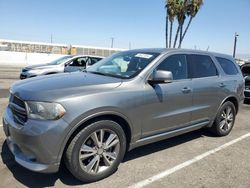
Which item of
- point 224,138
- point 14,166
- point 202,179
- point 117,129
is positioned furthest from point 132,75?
point 224,138

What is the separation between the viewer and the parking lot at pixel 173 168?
3521 millimetres

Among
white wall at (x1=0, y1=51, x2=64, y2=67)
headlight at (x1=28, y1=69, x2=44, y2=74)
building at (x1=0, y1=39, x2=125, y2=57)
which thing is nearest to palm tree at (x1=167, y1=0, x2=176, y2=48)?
building at (x1=0, y1=39, x2=125, y2=57)

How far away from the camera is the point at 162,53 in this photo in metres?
4.38

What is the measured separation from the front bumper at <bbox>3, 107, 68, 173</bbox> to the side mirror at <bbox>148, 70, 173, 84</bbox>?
150cm

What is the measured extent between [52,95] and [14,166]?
138 cm

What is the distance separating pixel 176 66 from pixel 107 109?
5.63 ft

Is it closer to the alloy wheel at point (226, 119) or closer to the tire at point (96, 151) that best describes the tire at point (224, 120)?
the alloy wheel at point (226, 119)

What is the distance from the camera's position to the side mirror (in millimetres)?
3852

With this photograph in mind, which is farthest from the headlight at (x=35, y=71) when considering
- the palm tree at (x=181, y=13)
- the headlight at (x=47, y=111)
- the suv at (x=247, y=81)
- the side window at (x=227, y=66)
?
the palm tree at (x=181, y=13)

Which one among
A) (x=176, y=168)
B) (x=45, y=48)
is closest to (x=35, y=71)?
(x=176, y=168)

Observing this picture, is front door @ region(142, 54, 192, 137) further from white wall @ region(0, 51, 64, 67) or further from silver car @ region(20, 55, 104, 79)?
white wall @ region(0, 51, 64, 67)

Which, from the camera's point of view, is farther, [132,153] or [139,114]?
[132,153]

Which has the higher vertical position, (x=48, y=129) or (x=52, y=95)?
(x=52, y=95)

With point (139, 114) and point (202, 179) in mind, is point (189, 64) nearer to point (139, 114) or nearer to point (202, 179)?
point (139, 114)
